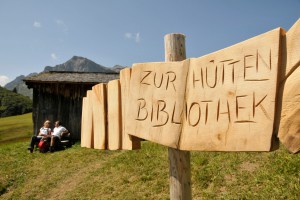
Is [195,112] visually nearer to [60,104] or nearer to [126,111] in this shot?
[126,111]

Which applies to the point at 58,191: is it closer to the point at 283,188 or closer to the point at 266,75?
the point at 283,188

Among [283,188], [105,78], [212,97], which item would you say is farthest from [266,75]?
[105,78]

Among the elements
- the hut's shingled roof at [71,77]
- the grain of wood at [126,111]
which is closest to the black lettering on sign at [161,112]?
the grain of wood at [126,111]

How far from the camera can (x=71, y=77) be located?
1681 cm

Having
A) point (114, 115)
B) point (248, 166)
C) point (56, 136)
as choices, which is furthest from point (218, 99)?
point (56, 136)

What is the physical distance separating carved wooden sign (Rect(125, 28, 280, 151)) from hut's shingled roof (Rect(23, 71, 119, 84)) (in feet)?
44.6

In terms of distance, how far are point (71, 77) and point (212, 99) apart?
1570cm

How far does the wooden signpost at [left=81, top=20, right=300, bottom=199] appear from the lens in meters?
1.62

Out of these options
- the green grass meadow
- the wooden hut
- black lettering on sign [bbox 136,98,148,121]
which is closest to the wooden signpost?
black lettering on sign [bbox 136,98,148,121]

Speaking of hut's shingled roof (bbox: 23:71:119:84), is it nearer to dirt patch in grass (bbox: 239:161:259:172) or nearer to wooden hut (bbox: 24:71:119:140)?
wooden hut (bbox: 24:71:119:140)

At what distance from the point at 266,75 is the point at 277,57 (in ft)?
0.38

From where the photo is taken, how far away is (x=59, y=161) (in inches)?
392

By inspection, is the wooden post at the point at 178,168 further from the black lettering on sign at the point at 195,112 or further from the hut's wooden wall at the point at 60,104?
the hut's wooden wall at the point at 60,104

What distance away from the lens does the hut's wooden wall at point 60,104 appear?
1606 centimetres
